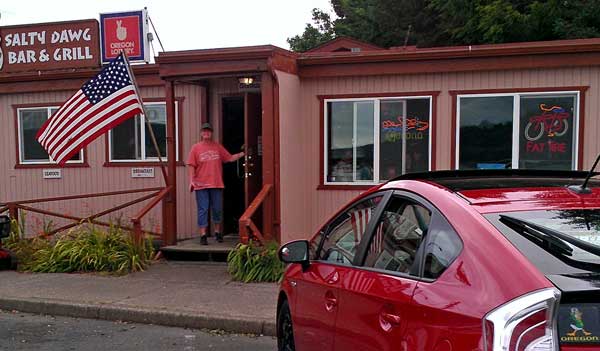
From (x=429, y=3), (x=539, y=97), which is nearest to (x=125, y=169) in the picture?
(x=539, y=97)

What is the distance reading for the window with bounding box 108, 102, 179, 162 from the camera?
1129cm

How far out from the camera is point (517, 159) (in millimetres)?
9422

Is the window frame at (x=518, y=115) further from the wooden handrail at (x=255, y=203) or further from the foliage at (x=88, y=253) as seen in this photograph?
the foliage at (x=88, y=253)

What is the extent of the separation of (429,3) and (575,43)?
51.9ft

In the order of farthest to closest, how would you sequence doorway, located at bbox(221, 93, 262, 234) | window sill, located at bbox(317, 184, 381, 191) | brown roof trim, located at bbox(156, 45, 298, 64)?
doorway, located at bbox(221, 93, 262, 234) < window sill, located at bbox(317, 184, 381, 191) < brown roof trim, located at bbox(156, 45, 298, 64)

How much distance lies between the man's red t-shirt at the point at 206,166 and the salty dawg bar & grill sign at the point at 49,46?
11.1 feet

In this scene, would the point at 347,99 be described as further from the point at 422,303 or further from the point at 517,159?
the point at 422,303

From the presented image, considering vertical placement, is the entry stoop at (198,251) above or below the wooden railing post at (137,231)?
below

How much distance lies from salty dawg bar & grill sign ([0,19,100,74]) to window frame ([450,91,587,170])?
269 inches

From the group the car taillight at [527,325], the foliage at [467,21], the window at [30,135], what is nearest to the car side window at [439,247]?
the car taillight at [527,325]

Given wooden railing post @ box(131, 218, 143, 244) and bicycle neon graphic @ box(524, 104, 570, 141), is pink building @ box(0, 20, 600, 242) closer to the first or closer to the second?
bicycle neon graphic @ box(524, 104, 570, 141)

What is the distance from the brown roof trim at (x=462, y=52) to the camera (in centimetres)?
894

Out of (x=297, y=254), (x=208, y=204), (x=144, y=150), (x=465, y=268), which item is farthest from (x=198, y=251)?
(x=465, y=268)

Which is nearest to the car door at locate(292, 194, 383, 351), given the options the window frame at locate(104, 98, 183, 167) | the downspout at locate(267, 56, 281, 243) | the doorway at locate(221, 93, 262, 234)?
the downspout at locate(267, 56, 281, 243)
